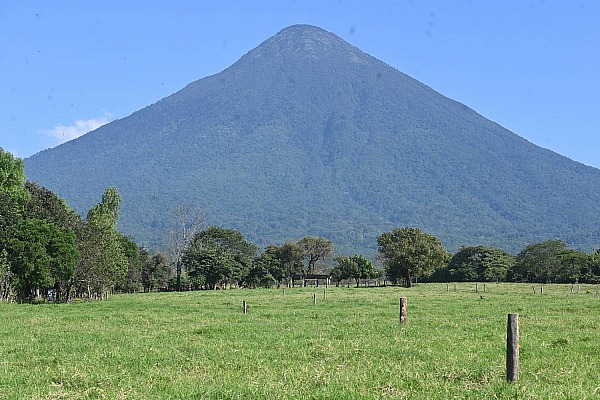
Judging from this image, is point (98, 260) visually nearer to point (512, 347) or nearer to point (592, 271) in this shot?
point (512, 347)

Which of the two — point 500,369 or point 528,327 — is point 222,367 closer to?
point 500,369

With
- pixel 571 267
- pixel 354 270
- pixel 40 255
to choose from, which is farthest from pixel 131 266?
pixel 571 267

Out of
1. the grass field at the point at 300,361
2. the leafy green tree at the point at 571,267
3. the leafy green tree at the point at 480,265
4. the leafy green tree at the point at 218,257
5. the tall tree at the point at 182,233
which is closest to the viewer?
the grass field at the point at 300,361

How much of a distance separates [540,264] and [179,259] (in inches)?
1965

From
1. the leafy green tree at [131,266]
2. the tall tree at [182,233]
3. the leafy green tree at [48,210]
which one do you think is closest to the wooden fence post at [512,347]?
the leafy green tree at [48,210]

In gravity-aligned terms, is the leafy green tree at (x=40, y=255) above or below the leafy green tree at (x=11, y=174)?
below

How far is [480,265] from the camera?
97375 millimetres

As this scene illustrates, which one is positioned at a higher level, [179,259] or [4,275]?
[179,259]

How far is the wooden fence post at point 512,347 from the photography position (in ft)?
34.8

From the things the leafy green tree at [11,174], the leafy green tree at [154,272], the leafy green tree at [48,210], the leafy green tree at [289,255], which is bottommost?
the leafy green tree at [154,272]

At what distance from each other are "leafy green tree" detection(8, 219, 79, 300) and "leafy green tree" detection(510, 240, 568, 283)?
59.3 meters

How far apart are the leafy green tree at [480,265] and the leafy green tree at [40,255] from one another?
61910mm

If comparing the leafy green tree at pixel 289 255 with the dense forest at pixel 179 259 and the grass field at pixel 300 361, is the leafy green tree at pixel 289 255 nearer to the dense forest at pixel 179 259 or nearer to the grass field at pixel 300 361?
the dense forest at pixel 179 259

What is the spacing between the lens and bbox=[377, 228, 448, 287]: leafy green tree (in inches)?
3057
